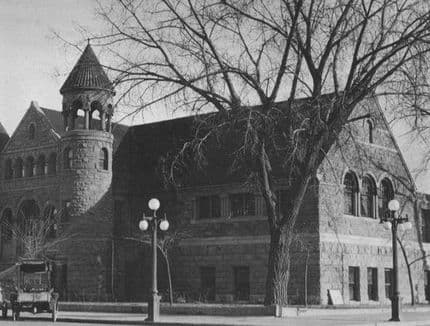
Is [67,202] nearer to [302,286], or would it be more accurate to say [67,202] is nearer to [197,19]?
[302,286]

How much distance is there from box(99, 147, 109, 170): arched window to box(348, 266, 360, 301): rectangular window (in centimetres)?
1472

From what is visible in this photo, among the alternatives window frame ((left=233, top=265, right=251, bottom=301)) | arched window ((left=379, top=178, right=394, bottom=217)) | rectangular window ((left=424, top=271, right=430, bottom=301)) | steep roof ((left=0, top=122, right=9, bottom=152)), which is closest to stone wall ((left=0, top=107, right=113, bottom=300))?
steep roof ((left=0, top=122, right=9, bottom=152))

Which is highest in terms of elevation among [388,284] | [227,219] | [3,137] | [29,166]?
[3,137]

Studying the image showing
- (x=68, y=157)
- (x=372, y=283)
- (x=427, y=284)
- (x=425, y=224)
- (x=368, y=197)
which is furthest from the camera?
(x=425, y=224)

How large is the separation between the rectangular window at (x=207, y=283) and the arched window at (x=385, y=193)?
384 inches

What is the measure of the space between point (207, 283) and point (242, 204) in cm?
474

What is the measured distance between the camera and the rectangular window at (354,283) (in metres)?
40.7

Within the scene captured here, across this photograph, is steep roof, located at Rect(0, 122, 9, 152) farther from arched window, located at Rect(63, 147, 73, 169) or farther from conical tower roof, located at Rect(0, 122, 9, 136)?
arched window, located at Rect(63, 147, 73, 169)

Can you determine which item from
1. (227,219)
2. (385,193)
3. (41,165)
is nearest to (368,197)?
(385,193)

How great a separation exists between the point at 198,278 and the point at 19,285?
14.4 m

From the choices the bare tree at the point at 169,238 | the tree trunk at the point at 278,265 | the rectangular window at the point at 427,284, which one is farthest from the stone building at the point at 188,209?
the tree trunk at the point at 278,265

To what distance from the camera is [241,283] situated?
136 feet

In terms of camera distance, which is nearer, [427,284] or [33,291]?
[33,291]

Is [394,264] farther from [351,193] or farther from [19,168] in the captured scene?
[19,168]
